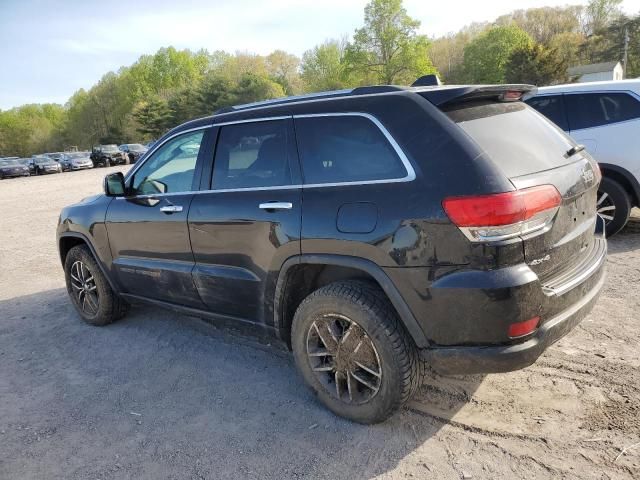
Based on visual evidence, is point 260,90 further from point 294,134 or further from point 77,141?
point 294,134

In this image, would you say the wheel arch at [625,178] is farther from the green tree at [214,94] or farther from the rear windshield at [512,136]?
the green tree at [214,94]

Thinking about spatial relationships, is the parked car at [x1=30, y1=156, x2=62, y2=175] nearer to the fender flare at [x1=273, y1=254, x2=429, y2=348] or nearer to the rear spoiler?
the fender flare at [x1=273, y1=254, x2=429, y2=348]

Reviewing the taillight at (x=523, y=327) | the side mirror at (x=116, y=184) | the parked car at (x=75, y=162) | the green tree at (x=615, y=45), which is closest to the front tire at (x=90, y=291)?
the side mirror at (x=116, y=184)

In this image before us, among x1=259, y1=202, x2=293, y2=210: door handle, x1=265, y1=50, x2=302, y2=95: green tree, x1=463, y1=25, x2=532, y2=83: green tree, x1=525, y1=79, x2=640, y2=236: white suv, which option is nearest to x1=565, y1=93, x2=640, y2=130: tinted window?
x1=525, y1=79, x2=640, y2=236: white suv

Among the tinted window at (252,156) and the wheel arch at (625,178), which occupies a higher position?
the tinted window at (252,156)

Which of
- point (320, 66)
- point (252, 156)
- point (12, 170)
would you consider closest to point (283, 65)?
point (320, 66)

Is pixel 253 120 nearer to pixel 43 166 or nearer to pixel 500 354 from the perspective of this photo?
pixel 500 354

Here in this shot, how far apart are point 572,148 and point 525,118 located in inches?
14.0

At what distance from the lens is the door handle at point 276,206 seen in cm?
299

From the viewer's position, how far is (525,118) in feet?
9.96

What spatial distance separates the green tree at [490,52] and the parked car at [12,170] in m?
58.1

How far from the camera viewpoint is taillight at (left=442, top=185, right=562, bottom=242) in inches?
91.6

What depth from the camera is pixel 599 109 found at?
19.8 feet

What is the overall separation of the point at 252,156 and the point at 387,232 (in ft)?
4.14
